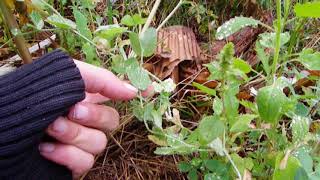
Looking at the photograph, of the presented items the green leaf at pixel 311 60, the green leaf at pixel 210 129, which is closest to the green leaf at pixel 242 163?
the green leaf at pixel 210 129

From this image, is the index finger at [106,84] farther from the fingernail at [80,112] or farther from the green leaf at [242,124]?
the green leaf at [242,124]

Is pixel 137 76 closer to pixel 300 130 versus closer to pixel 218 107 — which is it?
pixel 218 107

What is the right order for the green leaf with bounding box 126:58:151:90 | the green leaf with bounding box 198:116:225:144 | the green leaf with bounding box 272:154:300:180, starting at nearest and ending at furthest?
1. the green leaf with bounding box 272:154:300:180
2. the green leaf with bounding box 198:116:225:144
3. the green leaf with bounding box 126:58:151:90

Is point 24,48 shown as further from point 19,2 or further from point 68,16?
point 68,16

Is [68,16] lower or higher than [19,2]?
lower

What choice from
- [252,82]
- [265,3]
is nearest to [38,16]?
[252,82]

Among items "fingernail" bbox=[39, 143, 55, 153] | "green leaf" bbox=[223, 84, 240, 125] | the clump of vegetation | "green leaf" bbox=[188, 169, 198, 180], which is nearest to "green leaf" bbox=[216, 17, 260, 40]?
the clump of vegetation

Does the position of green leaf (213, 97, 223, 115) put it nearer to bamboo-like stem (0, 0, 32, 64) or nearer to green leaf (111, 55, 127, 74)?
green leaf (111, 55, 127, 74)

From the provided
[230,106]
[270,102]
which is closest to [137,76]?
[230,106]
